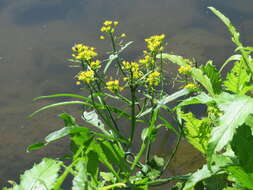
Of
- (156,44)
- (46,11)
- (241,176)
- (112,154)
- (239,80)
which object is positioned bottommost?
(241,176)

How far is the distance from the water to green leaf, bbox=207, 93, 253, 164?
5.21ft

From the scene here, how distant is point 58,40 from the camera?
176 inches

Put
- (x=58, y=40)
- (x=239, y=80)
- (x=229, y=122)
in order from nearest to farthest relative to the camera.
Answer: (x=229, y=122) < (x=239, y=80) < (x=58, y=40)

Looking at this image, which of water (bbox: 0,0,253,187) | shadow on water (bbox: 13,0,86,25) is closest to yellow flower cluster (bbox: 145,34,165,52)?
water (bbox: 0,0,253,187)

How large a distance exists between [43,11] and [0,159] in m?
2.48

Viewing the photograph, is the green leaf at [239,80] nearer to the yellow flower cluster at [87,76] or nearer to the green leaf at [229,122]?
the green leaf at [229,122]

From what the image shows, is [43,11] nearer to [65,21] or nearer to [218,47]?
[65,21]

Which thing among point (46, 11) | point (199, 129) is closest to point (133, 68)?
point (199, 129)

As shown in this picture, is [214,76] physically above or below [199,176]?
above

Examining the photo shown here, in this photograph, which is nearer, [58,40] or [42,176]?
[42,176]

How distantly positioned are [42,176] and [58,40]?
3.16 metres

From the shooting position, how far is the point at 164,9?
487 cm

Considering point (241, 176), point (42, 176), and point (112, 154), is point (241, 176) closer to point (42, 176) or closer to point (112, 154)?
point (112, 154)

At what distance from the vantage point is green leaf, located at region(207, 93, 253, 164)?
131 cm
